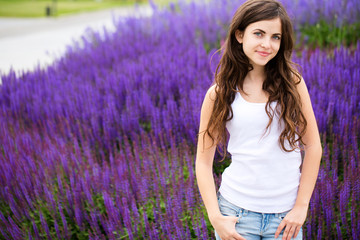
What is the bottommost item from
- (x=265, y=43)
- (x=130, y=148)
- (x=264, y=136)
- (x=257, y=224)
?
(x=130, y=148)

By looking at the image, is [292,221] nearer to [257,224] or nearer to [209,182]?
[257,224]

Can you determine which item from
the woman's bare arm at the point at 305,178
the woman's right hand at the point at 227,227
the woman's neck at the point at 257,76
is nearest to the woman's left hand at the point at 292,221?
the woman's bare arm at the point at 305,178

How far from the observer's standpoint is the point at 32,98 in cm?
370

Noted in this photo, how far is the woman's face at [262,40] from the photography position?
145 cm

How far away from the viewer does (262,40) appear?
1462 mm

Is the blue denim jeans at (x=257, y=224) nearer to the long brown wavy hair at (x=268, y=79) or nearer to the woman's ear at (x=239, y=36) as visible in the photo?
the long brown wavy hair at (x=268, y=79)

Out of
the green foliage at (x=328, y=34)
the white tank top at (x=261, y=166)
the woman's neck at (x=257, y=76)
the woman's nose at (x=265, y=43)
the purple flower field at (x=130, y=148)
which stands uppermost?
the woman's nose at (x=265, y=43)

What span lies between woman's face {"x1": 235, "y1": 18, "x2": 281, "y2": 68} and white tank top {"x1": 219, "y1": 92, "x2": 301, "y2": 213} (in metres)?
0.18

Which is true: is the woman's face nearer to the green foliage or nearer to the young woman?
the young woman

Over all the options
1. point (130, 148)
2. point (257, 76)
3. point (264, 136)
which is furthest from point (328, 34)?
point (264, 136)

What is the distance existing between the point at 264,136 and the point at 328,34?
3.67 m

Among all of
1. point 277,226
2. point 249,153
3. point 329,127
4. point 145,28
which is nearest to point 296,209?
point 277,226

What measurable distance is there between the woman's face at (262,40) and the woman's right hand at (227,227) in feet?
2.04

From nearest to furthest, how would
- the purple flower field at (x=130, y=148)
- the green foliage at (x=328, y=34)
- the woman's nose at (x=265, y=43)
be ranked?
the woman's nose at (x=265, y=43) < the purple flower field at (x=130, y=148) < the green foliage at (x=328, y=34)
